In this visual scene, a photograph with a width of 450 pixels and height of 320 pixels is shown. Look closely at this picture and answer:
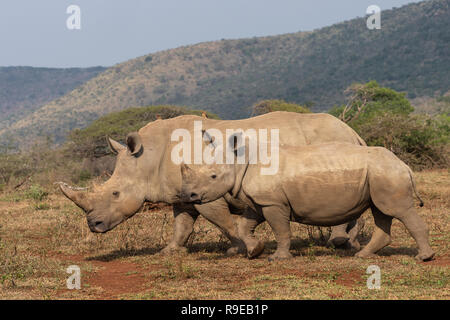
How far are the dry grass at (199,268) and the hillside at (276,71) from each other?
165 feet

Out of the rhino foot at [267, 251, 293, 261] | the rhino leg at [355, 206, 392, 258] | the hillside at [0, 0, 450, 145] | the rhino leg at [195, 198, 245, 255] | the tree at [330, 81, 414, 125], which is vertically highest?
the hillside at [0, 0, 450, 145]

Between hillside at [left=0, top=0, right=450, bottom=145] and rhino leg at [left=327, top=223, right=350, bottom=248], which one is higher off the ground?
hillside at [left=0, top=0, right=450, bottom=145]

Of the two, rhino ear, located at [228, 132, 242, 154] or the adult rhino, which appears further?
the adult rhino

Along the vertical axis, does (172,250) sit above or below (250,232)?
below

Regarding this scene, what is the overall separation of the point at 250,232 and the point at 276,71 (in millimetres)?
70093

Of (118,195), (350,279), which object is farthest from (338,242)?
(118,195)

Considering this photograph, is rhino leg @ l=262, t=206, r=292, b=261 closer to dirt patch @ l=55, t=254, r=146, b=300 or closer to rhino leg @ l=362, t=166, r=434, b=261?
rhino leg @ l=362, t=166, r=434, b=261

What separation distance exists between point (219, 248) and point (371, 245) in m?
2.30

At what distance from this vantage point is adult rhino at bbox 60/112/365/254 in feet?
27.9

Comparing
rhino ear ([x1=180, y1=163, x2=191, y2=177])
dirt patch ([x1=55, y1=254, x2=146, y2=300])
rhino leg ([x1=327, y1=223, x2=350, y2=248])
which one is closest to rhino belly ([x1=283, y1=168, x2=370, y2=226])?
rhino leg ([x1=327, y1=223, x2=350, y2=248])

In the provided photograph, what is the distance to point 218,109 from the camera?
220 ft

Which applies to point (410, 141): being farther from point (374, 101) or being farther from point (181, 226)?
point (181, 226)

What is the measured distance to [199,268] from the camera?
7.62 m

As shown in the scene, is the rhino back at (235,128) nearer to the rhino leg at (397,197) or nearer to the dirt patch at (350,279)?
the rhino leg at (397,197)
